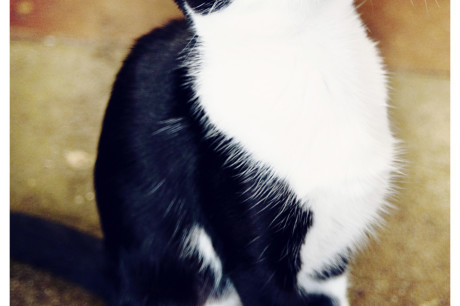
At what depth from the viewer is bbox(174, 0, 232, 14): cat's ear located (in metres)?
0.56

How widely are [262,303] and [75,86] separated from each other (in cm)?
83

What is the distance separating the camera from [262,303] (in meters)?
0.69

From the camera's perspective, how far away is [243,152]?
2.10 ft

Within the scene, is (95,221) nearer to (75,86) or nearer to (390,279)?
(75,86)

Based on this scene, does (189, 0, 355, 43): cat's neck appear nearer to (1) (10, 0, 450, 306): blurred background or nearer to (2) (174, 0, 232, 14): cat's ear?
(2) (174, 0, 232, 14): cat's ear

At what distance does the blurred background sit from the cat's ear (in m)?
0.32

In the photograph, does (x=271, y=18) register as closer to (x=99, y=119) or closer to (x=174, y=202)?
(x=174, y=202)

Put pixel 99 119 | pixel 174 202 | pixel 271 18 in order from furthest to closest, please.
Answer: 1. pixel 99 119
2. pixel 174 202
3. pixel 271 18

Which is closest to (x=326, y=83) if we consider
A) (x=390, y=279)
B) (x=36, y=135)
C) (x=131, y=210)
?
(x=131, y=210)

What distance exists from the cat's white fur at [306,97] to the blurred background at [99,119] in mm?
334

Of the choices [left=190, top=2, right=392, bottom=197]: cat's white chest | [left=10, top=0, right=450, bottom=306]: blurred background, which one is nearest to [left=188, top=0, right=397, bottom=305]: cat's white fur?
[left=190, top=2, right=392, bottom=197]: cat's white chest

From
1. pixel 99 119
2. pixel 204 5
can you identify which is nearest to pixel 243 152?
pixel 204 5

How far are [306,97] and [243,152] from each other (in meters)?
0.12

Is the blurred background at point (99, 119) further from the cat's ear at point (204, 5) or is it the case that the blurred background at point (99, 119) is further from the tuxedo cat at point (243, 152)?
the cat's ear at point (204, 5)
